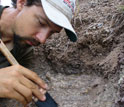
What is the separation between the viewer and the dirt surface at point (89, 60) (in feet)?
3.68

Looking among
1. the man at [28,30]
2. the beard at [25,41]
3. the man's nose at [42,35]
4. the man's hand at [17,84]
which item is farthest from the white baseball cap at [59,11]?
the man's hand at [17,84]

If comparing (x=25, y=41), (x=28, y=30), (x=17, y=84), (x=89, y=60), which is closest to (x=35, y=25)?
(x=28, y=30)

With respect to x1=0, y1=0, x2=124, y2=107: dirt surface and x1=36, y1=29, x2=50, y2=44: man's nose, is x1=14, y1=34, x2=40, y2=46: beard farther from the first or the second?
x1=0, y1=0, x2=124, y2=107: dirt surface

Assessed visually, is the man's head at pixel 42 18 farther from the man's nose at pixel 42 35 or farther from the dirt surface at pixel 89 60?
the dirt surface at pixel 89 60

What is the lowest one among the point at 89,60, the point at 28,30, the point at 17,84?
the point at 89,60

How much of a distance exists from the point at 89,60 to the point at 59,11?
56 cm

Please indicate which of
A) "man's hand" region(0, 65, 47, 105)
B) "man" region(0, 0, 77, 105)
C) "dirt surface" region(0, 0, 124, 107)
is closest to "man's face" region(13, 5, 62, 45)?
"man" region(0, 0, 77, 105)

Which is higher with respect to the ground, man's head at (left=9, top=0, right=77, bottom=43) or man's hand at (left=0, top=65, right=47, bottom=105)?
man's head at (left=9, top=0, right=77, bottom=43)

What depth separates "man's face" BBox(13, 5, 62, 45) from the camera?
44.7 inches

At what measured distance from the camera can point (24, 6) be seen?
126 centimetres

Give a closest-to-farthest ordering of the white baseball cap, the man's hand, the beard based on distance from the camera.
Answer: the man's hand, the white baseball cap, the beard

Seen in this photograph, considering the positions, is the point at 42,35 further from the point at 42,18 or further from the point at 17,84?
the point at 17,84

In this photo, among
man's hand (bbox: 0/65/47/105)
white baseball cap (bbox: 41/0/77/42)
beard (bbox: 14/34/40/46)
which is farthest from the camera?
beard (bbox: 14/34/40/46)

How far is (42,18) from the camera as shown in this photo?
113 centimetres
